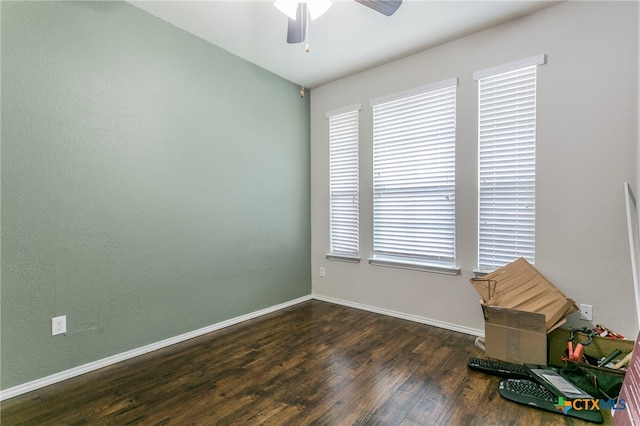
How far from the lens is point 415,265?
10.7 feet

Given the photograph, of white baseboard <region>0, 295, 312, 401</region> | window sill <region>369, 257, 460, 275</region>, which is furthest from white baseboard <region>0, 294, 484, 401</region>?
window sill <region>369, 257, 460, 275</region>

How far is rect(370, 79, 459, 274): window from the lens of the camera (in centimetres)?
307

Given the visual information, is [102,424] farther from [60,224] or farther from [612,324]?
[612,324]

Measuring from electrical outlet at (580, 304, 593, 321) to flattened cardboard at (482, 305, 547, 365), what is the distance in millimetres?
513

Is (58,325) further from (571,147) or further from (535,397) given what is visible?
(571,147)

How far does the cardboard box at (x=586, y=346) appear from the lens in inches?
79.6

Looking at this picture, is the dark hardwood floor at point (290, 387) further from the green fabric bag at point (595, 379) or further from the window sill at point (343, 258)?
the window sill at point (343, 258)

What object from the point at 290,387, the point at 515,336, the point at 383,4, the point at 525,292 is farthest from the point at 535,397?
the point at 383,4

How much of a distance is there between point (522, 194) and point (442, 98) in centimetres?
118

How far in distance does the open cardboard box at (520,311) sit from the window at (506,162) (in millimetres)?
262

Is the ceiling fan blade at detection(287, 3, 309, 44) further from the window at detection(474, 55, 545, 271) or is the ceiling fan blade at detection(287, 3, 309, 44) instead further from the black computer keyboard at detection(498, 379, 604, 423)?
the black computer keyboard at detection(498, 379, 604, 423)

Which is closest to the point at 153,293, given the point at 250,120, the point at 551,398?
the point at 250,120

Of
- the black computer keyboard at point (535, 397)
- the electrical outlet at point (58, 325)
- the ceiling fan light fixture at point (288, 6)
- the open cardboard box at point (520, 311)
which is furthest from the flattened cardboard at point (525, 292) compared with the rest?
the electrical outlet at point (58, 325)

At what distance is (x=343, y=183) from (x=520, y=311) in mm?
2299
